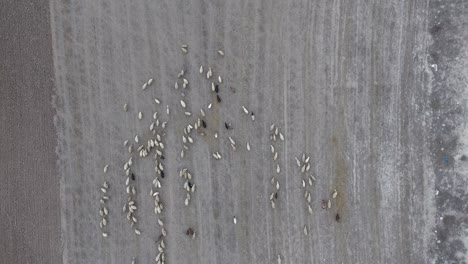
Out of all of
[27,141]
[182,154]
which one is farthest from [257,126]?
[27,141]

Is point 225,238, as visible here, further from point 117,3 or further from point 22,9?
point 22,9

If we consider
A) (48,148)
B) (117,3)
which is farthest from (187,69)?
(48,148)

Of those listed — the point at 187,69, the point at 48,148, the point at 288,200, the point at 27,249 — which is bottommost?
the point at 27,249

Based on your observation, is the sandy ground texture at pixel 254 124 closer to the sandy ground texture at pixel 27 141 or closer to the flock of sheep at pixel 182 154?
the flock of sheep at pixel 182 154

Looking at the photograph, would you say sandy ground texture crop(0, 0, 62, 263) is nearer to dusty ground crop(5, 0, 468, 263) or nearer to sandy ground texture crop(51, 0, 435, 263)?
dusty ground crop(5, 0, 468, 263)

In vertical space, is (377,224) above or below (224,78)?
below

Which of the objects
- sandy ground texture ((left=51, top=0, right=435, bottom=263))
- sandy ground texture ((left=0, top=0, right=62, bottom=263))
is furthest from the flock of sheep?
sandy ground texture ((left=0, top=0, right=62, bottom=263))

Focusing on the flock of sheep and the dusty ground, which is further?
the flock of sheep
